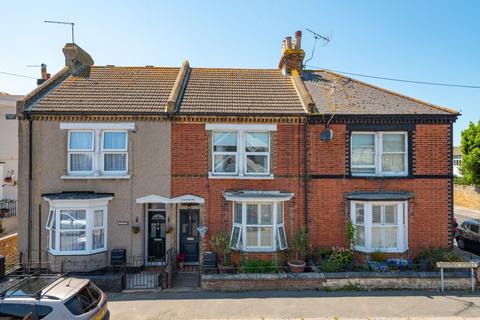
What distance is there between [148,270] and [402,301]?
8780 mm

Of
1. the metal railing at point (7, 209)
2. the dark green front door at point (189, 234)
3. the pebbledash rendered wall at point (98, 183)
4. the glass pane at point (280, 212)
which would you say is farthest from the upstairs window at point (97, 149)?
the metal railing at point (7, 209)

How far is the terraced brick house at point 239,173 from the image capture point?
10.9m

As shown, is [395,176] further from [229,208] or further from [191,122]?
[191,122]

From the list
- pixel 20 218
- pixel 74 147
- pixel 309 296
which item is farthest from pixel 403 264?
pixel 20 218

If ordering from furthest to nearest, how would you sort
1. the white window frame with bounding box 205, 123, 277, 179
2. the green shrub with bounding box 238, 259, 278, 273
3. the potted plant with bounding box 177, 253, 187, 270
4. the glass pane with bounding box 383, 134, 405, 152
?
the glass pane with bounding box 383, 134, 405, 152
the potted plant with bounding box 177, 253, 187, 270
the white window frame with bounding box 205, 123, 277, 179
the green shrub with bounding box 238, 259, 278, 273

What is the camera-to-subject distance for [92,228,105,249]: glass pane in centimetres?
1066

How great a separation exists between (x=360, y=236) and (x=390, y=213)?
1.44m

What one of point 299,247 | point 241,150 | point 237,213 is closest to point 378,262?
point 299,247

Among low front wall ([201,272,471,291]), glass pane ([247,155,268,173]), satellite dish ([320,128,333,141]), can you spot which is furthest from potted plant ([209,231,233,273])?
satellite dish ([320,128,333,141])

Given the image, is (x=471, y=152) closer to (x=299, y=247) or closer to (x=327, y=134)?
(x=327, y=134)

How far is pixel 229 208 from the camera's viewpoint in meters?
11.2

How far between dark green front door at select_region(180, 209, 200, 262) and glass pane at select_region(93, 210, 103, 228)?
301 centimetres

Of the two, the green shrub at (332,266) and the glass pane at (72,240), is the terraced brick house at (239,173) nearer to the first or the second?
the glass pane at (72,240)

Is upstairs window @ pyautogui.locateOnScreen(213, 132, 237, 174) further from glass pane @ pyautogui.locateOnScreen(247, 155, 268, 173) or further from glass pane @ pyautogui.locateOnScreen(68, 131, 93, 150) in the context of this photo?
glass pane @ pyautogui.locateOnScreen(68, 131, 93, 150)
